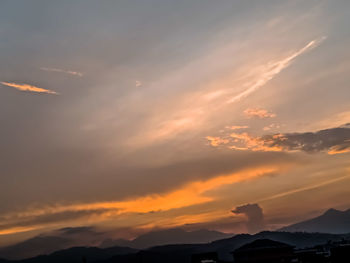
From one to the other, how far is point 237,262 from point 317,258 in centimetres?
1873

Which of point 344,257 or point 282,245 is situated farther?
point 282,245

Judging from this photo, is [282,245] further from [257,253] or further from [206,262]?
[206,262]

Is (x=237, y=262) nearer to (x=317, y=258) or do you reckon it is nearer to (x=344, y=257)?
(x=317, y=258)

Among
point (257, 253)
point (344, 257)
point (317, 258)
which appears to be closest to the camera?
point (344, 257)

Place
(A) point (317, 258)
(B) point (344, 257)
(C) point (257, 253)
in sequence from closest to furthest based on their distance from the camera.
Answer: (B) point (344, 257), (A) point (317, 258), (C) point (257, 253)

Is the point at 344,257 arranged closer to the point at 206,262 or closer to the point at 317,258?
the point at 317,258

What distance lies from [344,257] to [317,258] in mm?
9477

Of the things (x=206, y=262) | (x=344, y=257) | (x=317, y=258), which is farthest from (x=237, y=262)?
(x=344, y=257)

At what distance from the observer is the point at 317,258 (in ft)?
278

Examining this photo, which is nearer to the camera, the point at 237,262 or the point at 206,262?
the point at 206,262

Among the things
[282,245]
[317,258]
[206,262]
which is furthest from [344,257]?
[206,262]

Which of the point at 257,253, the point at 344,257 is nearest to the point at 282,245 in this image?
the point at 257,253

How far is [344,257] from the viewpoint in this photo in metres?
76.1

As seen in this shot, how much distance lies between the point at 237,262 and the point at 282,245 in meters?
11.8
